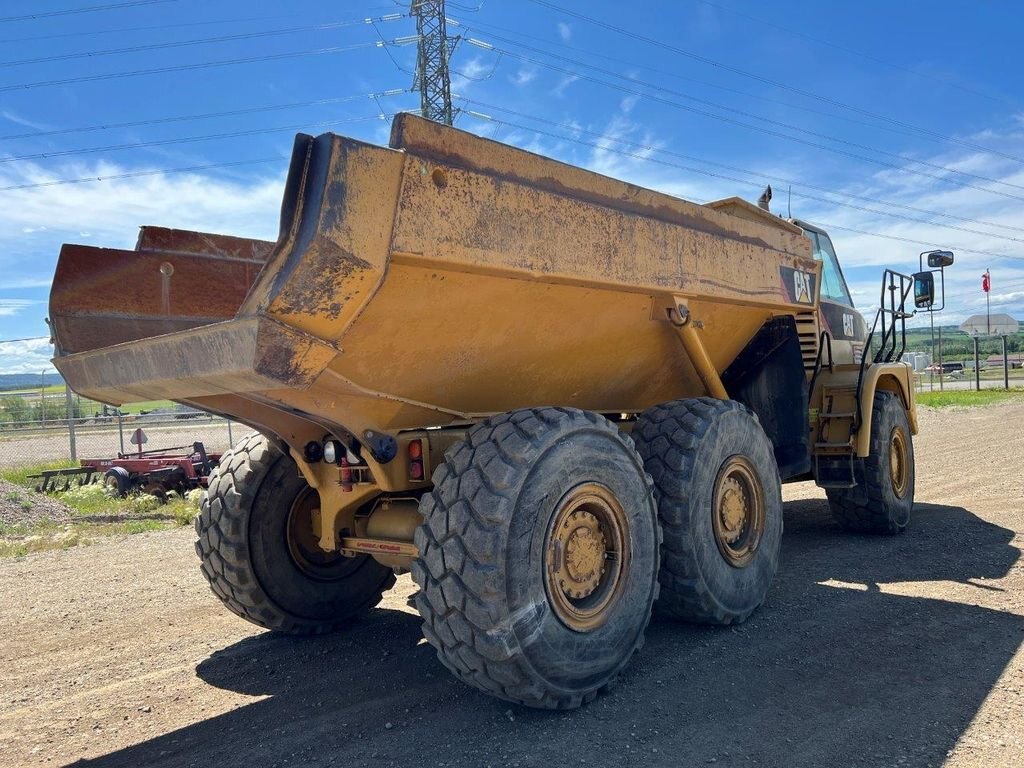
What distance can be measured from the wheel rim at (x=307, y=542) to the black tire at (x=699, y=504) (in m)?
1.91

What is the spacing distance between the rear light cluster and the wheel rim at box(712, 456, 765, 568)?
5.56 ft

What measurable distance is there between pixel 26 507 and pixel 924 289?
33.2 ft

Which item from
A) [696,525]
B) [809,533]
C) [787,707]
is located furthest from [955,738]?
[809,533]

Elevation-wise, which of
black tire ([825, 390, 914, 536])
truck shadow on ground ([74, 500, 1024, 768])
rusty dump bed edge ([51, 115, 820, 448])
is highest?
rusty dump bed edge ([51, 115, 820, 448])

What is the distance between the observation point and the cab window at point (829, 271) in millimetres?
7277

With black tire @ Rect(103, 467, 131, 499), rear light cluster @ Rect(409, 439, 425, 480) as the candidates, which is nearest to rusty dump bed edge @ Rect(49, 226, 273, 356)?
rear light cluster @ Rect(409, 439, 425, 480)

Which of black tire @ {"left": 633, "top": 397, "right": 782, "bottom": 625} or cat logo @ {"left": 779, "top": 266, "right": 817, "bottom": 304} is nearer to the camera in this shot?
black tire @ {"left": 633, "top": 397, "right": 782, "bottom": 625}

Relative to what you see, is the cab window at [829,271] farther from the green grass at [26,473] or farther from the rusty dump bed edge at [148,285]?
the green grass at [26,473]

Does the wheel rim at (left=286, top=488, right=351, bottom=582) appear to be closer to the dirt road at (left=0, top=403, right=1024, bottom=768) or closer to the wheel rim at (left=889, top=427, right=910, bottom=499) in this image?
the dirt road at (left=0, top=403, right=1024, bottom=768)

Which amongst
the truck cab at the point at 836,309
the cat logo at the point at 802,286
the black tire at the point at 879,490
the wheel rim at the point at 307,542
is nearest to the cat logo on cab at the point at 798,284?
the cat logo at the point at 802,286

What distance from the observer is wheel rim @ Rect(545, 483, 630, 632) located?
350cm

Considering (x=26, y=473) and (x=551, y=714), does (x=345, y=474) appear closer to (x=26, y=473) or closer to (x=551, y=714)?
(x=551, y=714)

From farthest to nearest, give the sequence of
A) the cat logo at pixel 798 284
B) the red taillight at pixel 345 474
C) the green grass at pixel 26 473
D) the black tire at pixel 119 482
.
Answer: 1. the green grass at pixel 26 473
2. the black tire at pixel 119 482
3. the cat logo at pixel 798 284
4. the red taillight at pixel 345 474

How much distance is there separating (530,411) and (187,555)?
17.1 feet
